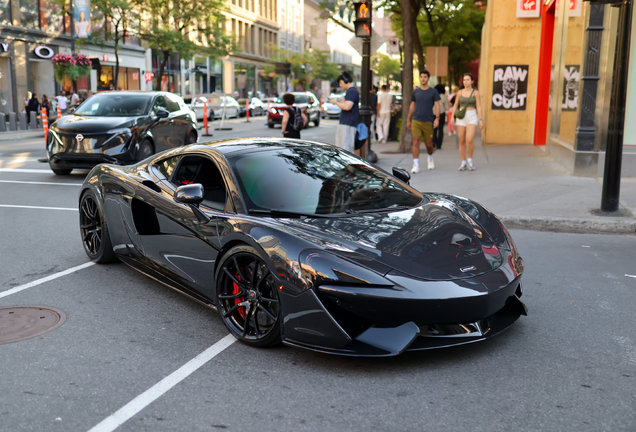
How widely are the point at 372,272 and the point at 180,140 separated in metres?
11.7

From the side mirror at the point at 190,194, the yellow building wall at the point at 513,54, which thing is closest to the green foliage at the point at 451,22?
the yellow building wall at the point at 513,54

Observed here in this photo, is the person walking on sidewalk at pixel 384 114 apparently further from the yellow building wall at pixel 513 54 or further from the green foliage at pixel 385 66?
the green foliage at pixel 385 66

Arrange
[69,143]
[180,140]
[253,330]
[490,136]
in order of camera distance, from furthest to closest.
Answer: [490,136] < [180,140] < [69,143] < [253,330]

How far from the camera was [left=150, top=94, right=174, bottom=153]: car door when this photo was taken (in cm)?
1335

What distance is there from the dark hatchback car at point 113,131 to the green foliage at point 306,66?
6266cm

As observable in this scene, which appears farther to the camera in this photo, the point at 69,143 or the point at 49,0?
the point at 49,0

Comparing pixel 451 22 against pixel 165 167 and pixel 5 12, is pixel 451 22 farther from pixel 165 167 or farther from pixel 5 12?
pixel 165 167

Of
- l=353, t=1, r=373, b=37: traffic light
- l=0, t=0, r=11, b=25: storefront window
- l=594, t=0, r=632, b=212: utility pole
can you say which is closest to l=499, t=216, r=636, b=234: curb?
l=594, t=0, r=632, b=212: utility pole

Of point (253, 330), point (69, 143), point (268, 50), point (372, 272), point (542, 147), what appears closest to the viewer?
point (372, 272)

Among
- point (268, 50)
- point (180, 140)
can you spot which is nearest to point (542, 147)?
point (180, 140)

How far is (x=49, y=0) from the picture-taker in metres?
35.2

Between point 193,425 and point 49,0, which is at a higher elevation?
point 49,0

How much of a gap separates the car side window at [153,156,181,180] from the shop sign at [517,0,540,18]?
1642 cm

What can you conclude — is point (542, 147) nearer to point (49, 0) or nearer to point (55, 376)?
point (55, 376)
